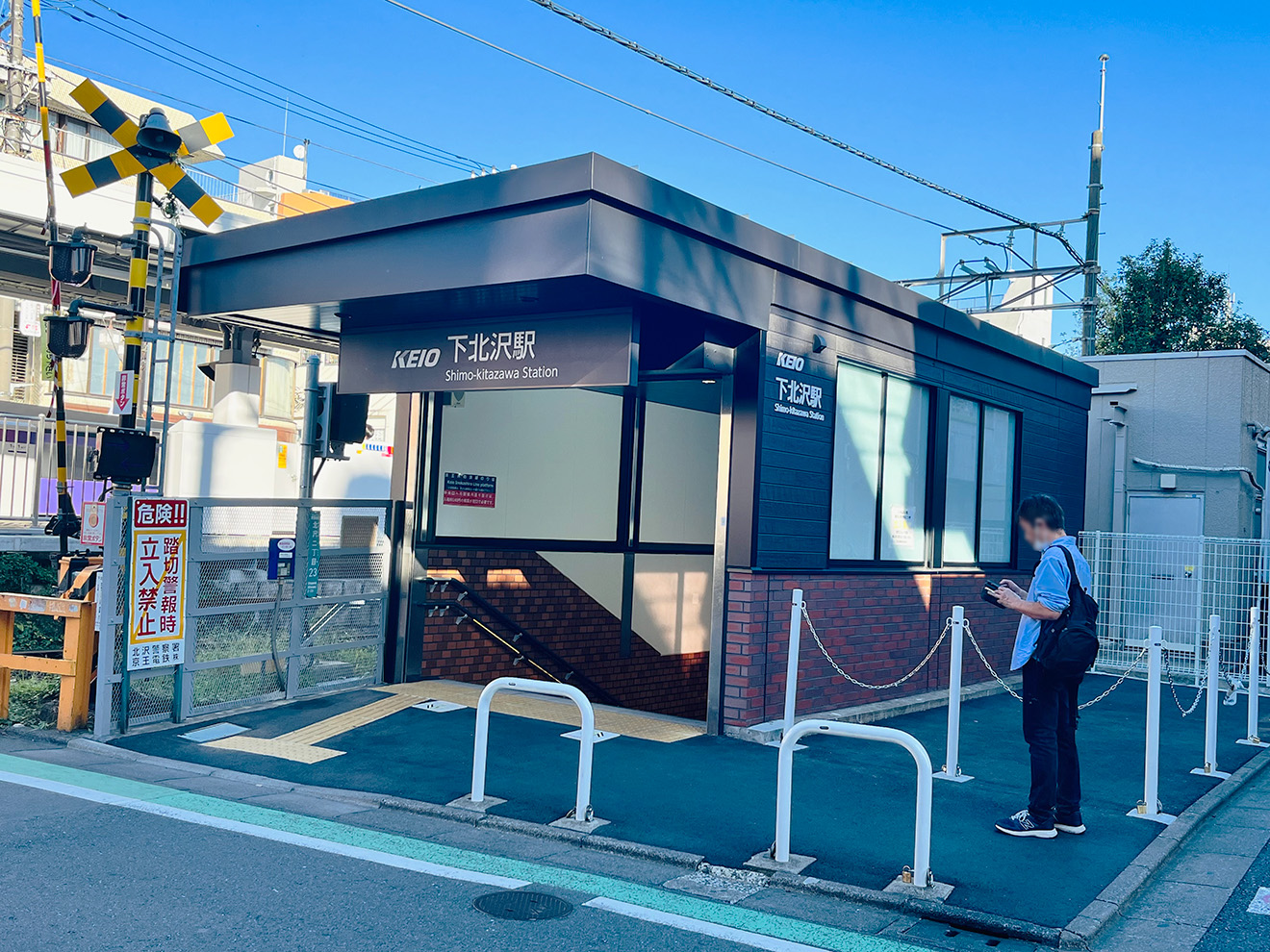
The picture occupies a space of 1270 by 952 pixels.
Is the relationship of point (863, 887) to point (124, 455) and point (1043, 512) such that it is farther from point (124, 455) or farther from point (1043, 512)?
point (124, 455)

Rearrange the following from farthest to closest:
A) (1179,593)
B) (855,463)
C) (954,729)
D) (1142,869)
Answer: (1179,593)
(855,463)
(954,729)
(1142,869)

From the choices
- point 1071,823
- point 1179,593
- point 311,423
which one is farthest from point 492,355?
point 1179,593

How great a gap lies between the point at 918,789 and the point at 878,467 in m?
5.92

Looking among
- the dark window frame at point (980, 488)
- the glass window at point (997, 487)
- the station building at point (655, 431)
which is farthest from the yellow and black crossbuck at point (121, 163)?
the glass window at point (997, 487)

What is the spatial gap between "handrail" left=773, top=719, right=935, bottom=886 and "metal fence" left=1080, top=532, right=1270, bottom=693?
29.0 feet

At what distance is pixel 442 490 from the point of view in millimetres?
11320

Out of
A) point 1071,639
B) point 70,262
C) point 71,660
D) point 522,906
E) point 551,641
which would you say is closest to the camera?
point 522,906

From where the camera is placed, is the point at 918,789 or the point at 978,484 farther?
the point at 978,484

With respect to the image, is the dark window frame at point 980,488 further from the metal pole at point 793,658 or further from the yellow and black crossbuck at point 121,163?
the yellow and black crossbuck at point 121,163

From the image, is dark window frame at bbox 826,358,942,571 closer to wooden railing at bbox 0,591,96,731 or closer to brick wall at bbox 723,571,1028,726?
brick wall at bbox 723,571,1028,726

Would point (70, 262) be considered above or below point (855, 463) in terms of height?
above

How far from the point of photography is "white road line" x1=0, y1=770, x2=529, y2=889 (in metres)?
5.41

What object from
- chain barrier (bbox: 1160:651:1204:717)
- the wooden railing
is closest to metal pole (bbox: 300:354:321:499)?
the wooden railing

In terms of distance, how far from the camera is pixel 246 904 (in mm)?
4844
